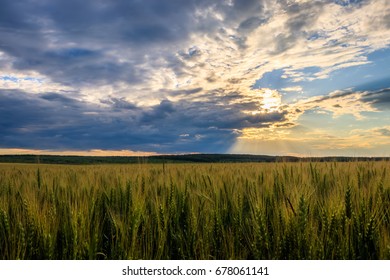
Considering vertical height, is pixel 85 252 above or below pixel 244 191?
below

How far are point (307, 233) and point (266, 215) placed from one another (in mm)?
510

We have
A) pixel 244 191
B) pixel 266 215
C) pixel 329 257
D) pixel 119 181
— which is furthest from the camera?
pixel 119 181

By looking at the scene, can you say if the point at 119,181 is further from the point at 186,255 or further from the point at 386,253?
the point at 386,253

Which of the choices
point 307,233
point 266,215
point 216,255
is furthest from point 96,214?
point 307,233

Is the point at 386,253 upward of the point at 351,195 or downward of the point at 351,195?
downward

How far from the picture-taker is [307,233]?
236 cm
